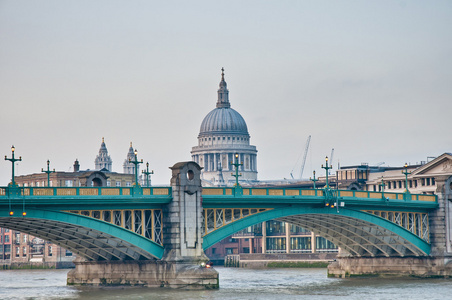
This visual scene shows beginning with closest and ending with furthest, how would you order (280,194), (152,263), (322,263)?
(152,263) → (280,194) → (322,263)

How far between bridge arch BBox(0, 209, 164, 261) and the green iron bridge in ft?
0.26

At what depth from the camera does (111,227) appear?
81.9m

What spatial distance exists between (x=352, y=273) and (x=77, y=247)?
3608 centimetres

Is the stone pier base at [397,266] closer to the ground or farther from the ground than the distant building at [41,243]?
closer to the ground

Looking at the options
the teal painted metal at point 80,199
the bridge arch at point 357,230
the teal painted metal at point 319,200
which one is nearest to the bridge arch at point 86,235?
the teal painted metal at point 80,199

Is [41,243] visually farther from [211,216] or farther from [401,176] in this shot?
[211,216]

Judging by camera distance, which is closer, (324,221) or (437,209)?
(324,221)

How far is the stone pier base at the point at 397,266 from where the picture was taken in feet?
357

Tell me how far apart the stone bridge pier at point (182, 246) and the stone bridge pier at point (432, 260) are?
3048 cm

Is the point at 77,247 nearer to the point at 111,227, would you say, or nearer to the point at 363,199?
the point at 111,227

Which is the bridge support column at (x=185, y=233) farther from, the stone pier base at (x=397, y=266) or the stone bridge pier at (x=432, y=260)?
the stone bridge pier at (x=432, y=260)

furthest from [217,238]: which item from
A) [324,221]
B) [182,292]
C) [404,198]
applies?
[404,198]

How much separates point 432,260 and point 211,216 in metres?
31.0

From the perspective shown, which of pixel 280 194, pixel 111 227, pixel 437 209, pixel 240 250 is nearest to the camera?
pixel 111 227
